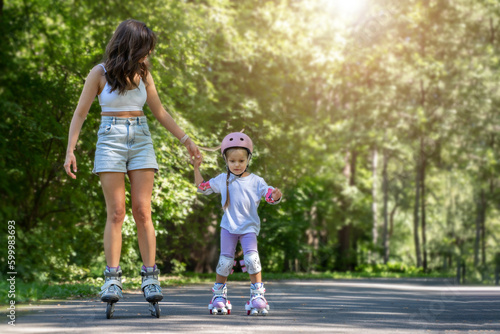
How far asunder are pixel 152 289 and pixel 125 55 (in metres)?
1.90

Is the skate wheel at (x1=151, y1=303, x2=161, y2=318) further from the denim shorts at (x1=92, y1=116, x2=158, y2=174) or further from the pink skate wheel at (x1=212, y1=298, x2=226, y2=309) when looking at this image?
the denim shorts at (x1=92, y1=116, x2=158, y2=174)

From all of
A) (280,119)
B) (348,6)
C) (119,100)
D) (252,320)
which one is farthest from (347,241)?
(119,100)

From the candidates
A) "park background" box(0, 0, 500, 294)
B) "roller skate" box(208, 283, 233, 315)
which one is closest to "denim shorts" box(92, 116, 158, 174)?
"roller skate" box(208, 283, 233, 315)

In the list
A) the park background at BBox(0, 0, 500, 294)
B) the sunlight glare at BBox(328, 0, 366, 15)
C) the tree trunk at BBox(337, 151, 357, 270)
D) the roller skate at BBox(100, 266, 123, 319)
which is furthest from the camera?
the tree trunk at BBox(337, 151, 357, 270)

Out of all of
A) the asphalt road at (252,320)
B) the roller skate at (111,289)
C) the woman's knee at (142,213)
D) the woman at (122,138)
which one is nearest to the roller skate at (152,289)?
the woman at (122,138)

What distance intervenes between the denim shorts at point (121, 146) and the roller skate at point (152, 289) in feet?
2.78

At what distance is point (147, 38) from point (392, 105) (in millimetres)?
24533

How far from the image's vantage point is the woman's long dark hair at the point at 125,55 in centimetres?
538

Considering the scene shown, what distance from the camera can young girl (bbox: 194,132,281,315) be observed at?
585cm

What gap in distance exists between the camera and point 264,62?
68.6ft

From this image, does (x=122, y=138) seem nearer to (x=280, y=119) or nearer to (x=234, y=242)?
(x=234, y=242)

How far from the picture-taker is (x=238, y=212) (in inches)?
234

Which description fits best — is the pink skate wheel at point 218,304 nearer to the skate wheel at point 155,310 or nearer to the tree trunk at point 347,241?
the skate wheel at point 155,310

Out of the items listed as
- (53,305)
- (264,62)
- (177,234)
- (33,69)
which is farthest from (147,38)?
(264,62)
